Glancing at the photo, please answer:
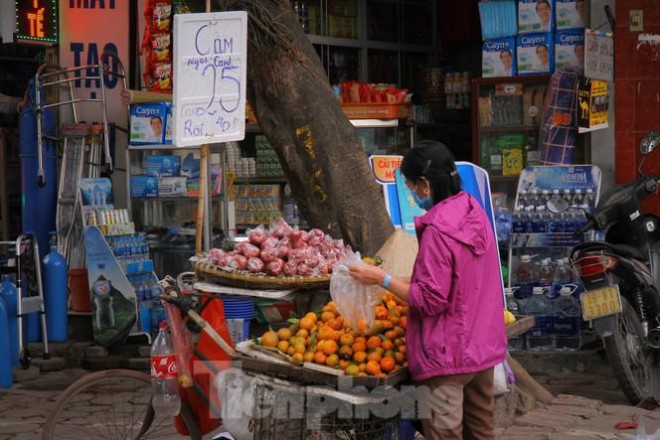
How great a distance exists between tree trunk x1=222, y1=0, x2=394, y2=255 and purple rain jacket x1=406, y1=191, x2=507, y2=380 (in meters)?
2.18

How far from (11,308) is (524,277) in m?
4.19

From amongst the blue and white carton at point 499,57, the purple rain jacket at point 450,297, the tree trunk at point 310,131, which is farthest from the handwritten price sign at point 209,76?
the blue and white carton at point 499,57

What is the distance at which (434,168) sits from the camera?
14.5 ft

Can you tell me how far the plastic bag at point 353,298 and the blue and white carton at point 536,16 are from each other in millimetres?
5521

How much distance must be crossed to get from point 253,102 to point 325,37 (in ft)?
15.1

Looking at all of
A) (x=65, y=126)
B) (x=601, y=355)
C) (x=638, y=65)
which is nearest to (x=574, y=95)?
(x=638, y=65)

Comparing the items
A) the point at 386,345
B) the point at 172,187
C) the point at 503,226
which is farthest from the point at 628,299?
the point at 172,187

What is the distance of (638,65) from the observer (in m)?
9.17

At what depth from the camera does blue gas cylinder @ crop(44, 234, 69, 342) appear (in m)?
9.03

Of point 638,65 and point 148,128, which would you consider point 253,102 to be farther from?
point 638,65

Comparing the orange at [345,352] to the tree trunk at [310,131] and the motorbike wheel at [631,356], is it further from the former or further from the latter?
the motorbike wheel at [631,356]

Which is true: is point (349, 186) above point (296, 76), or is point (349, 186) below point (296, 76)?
below

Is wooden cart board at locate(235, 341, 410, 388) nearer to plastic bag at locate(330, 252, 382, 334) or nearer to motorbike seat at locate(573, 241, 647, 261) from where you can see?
plastic bag at locate(330, 252, 382, 334)

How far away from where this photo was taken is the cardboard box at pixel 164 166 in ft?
31.3
